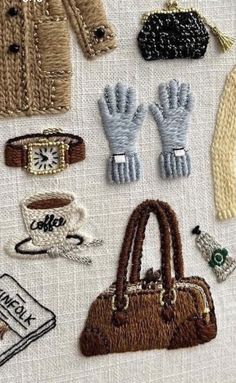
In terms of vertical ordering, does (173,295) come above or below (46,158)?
below

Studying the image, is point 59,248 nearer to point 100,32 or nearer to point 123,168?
point 123,168

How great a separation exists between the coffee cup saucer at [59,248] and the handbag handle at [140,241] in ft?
0.10

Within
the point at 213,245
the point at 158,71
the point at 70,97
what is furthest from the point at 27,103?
the point at 213,245

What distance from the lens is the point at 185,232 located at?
723mm

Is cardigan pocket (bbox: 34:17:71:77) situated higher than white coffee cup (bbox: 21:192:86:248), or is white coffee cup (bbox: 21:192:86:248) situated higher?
cardigan pocket (bbox: 34:17:71:77)

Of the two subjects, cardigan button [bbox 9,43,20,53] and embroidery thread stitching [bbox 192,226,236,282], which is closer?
cardigan button [bbox 9,43,20,53]

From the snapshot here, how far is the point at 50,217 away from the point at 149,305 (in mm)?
144

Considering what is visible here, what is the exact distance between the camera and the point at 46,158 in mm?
657

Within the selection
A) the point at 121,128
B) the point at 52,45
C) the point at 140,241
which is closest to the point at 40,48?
the point at 52,45

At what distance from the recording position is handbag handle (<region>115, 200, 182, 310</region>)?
69cm

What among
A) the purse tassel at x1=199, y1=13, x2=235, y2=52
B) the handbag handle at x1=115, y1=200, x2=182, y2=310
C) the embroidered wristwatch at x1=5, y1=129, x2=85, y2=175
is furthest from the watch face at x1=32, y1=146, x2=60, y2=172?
the purse tassel at x1=199, y1=13, x2=235, y2=52

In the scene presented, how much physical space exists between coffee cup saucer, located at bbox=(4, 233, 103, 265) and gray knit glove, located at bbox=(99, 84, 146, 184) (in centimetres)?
7

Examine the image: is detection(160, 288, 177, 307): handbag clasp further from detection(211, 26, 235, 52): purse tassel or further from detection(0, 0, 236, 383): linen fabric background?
detection(211, 26, 235, 52): purse tassel

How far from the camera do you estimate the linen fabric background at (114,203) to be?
26.1 inches
